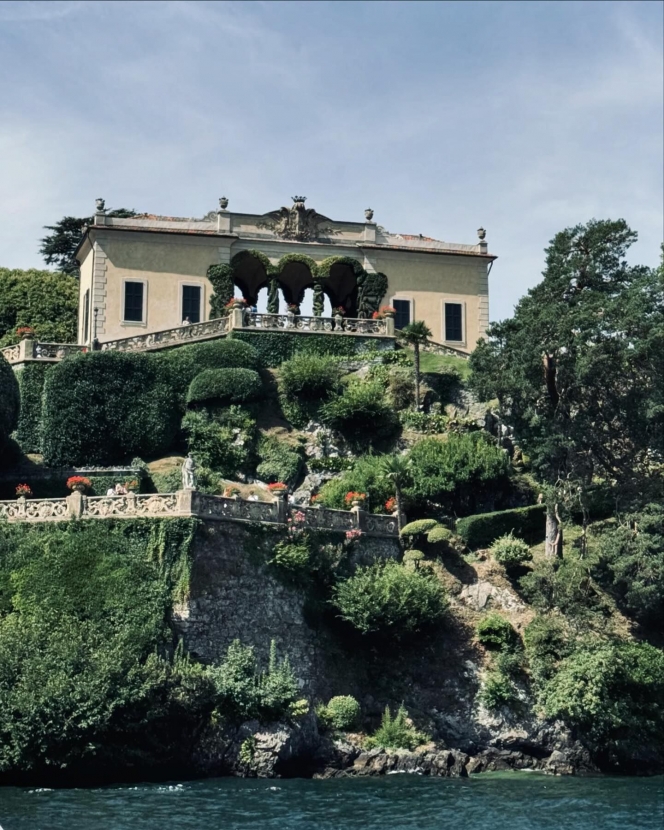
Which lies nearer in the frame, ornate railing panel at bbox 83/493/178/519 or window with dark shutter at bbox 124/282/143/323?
ornate railing panel at bbox 83/493/178/519

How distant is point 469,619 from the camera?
52.1 m

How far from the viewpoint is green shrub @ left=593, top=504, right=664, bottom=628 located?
168 feet

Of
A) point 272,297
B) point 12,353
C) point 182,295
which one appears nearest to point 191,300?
point 182,295

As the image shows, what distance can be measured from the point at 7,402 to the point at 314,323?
15.6m

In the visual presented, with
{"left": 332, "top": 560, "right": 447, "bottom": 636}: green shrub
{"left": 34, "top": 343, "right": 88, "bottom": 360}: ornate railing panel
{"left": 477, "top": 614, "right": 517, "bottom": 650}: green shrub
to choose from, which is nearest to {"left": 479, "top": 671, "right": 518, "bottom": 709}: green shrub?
{"left": 477, "top": 614, "right": 517, "bottom": 650}: green shrub

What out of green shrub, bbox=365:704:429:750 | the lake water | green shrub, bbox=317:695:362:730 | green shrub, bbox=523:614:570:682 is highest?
green shrub, bbox=523:614:570:682

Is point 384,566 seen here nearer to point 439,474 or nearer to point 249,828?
point 439,474

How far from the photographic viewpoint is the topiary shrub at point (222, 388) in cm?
6016

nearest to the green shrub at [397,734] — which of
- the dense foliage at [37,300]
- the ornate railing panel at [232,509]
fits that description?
the ornate railing panel at [232,509]

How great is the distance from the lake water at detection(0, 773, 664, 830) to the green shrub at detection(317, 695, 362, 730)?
254cm

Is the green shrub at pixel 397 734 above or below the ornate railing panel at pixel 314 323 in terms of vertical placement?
below

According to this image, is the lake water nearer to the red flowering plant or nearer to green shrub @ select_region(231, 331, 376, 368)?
the red flowering plant

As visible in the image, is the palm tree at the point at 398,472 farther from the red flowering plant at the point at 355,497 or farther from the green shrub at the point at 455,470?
the red flowering plant at the point at 355,497

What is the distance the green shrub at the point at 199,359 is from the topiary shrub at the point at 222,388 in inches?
24.4
